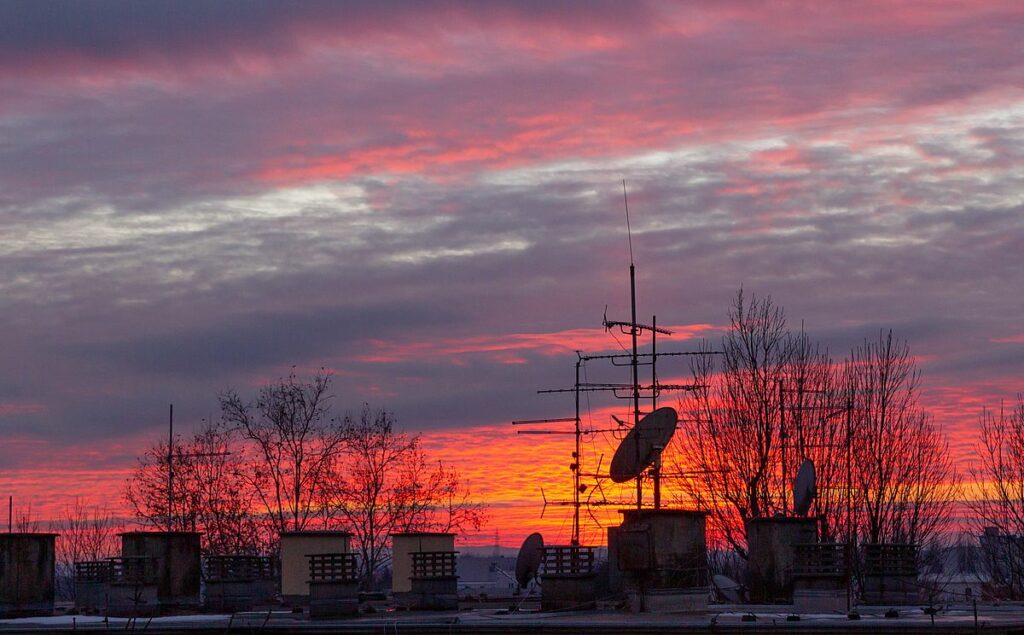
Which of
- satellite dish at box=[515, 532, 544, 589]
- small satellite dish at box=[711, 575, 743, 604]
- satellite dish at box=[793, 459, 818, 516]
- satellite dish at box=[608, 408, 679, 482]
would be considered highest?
satellite dish at box=[608, 408, 679, 482]

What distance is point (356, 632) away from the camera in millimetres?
38250

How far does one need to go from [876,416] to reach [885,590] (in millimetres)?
29372

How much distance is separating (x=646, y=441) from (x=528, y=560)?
899 cm

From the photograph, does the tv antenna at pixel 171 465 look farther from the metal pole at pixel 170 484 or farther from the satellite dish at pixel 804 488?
the satellite dish at pixel 804 488

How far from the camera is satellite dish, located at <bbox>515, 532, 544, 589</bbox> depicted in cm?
5412

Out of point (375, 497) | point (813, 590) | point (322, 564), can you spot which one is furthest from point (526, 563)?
point (375, 497)

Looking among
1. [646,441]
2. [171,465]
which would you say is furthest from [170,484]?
[646,441]

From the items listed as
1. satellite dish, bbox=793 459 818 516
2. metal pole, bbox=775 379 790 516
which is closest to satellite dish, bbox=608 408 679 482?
satellite dish, bbox=793 459 818 516

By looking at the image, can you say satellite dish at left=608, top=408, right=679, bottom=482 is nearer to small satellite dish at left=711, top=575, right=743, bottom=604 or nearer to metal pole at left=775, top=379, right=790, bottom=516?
small satellite dish at left=711, top=575, right=743, bottom=604

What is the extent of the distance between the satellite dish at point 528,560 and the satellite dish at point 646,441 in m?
7.09

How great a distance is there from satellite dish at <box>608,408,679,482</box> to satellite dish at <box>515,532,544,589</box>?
709 cm

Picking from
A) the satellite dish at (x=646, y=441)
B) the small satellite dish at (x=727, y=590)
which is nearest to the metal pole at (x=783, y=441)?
the small satellite dish at (x=727, y=590)

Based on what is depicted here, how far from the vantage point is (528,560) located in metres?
54.5

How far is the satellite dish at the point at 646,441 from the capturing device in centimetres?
4822
